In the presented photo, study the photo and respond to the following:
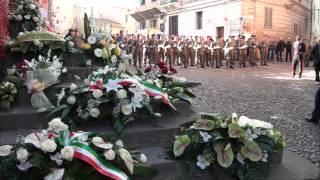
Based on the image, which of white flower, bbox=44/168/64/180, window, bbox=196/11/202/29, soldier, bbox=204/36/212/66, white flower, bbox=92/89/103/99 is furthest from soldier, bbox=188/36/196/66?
white flower, bbox=44/168/64/180

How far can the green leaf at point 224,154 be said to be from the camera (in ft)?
15.3

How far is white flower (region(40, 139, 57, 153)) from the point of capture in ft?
13.7

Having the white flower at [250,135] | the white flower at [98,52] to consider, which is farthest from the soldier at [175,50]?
the white flower at [250,135]

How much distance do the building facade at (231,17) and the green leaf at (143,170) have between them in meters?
27.4

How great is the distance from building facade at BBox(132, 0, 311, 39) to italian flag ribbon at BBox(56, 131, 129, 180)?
91.3ft

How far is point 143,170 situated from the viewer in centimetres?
455

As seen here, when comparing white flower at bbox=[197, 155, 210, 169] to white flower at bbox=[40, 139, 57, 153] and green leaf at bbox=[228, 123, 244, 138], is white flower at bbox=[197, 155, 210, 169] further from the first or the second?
white flower at bbox=[40, 139, 57, 153]

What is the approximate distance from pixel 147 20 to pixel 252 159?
4411 centimetres

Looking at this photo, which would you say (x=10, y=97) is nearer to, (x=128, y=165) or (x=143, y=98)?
(x=143, y=98)

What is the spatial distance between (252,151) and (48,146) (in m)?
2.11

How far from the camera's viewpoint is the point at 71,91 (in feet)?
18.2

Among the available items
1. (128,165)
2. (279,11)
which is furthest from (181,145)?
(279,11)

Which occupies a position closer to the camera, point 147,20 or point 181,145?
point 181,145

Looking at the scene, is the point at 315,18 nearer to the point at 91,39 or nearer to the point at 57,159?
the point at 91,39
